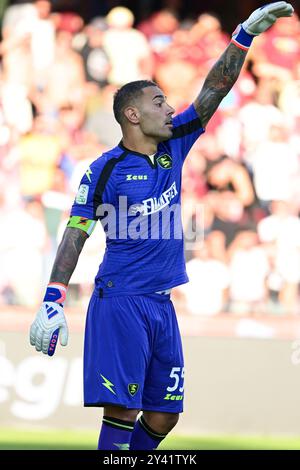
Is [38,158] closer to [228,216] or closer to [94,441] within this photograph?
[228,216]

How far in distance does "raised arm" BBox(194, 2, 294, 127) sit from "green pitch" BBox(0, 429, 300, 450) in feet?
10.8

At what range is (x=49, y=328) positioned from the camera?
19.8ft

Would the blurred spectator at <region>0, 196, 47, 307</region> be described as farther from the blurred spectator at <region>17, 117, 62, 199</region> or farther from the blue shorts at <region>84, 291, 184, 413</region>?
the blue shorts at <region>84, 291, 184, 413</region>

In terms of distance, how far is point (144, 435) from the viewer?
21.4ft

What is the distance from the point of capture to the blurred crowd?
998 cm

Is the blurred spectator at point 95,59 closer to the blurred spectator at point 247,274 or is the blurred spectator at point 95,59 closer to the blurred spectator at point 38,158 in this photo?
the blurred spectator at point 38,158

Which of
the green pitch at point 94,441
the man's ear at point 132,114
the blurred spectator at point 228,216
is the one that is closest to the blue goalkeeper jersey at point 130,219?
the man's ear at point 132,114

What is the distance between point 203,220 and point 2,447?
2761mm

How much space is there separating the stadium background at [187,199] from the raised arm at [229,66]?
3.37 meters

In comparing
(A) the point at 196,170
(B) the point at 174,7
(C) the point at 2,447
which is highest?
(B) the point at 174,7

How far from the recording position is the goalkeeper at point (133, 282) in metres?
6.17

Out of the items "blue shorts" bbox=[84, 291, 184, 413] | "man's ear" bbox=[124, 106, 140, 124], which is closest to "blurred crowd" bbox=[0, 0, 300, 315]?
"blue shorts" bbox=[84, 291, 184, 413]

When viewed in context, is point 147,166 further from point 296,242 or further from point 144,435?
point 296,242
